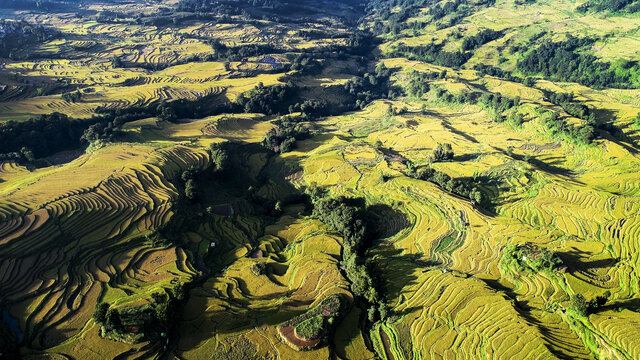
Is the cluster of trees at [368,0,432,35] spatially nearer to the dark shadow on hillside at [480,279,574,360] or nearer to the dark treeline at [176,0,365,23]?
the dark treeline at [176,0,365,23]

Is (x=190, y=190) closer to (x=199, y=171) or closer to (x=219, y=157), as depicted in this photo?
(x=199, y=171)

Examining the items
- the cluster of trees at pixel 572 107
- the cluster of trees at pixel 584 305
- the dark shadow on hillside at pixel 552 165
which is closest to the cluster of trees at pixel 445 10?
the cluster of trees at pixel 572 107

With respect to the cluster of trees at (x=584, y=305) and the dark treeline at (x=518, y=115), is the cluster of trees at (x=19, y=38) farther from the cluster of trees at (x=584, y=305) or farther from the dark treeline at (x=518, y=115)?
the cluster of trees at (x=584, y=305)

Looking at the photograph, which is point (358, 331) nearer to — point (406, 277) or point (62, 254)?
point (406, 277)


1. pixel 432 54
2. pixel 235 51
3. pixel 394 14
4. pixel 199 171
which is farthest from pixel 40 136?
pixel 394 14

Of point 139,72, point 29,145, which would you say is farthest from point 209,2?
point 29,145

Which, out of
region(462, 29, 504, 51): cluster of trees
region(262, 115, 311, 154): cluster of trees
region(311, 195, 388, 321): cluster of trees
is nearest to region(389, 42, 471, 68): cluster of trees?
region(462, 29, 504, 51): cluster of trees
